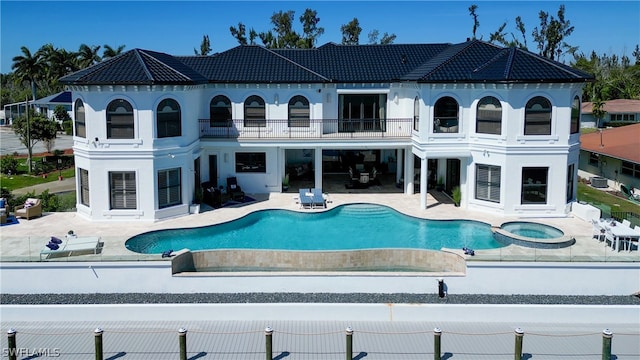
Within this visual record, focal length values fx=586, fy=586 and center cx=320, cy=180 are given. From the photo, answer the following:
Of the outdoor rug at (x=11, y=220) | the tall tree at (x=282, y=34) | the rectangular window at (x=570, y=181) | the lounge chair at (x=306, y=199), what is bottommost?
the outdoor rug at (x=11, y=220)

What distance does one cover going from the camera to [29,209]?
2534 cm

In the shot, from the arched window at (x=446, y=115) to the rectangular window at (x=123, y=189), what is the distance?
45.9 ft

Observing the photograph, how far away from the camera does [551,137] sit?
2586 cm

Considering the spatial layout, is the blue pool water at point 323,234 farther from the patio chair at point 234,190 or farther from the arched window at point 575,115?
the arched window at point 575,115

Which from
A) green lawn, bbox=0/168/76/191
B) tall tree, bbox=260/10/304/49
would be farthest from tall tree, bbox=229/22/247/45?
green lawn, bbox=0/168/76/191

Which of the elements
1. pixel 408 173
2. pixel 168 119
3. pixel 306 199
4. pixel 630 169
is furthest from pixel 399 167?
pixel 168 119

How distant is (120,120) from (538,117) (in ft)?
59.8

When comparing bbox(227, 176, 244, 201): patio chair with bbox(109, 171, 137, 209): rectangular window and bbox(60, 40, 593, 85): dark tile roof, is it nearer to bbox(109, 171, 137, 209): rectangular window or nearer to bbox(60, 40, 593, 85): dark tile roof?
bbox(60, 40, 593, 85): dark tile roof

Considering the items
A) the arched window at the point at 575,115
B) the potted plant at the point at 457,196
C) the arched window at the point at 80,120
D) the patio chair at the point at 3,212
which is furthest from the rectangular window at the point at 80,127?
the arched window at the point at 575,115

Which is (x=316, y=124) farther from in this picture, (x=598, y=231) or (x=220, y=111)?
(x=598, y=231)

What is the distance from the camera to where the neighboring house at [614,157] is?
1246 inches

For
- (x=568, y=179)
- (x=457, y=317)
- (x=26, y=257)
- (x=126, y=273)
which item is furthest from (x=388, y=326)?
(x=568, y=179)

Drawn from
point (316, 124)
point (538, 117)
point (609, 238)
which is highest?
point (538, 117)

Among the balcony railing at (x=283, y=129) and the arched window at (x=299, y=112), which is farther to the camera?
the arched window at (x=299, y=112)
